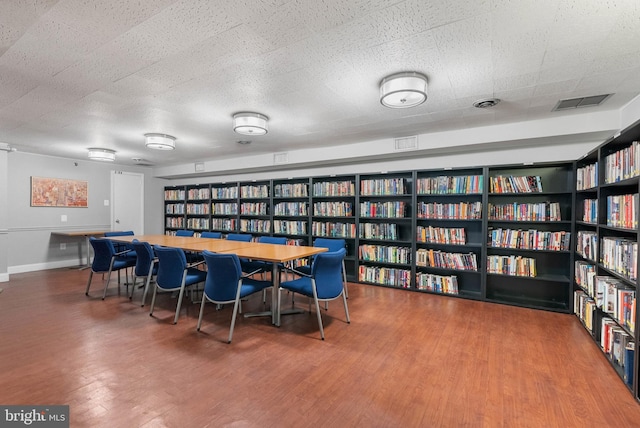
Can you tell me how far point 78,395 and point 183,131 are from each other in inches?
138

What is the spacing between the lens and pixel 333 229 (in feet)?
17.5

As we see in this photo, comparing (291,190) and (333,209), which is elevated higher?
(291,190)

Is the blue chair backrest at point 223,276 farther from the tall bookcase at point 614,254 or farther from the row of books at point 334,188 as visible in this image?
the tall bookcase at point 614,254

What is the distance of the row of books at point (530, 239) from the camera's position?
3.59m

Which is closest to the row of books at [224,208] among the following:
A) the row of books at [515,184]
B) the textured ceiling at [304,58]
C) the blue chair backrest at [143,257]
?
the blue chair backrest at [143,257]

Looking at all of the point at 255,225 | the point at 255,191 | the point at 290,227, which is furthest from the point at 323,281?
the point at 255,191

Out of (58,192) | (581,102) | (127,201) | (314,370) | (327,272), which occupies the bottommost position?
(314,370)

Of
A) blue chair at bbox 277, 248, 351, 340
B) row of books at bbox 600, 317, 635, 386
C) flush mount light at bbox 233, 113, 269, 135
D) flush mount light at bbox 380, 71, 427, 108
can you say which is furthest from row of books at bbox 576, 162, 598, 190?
flush mount light at bbox 233, 113, 269, 135

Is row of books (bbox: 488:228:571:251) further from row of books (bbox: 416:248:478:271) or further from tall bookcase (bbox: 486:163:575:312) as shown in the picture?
row of books (bbox: 416:248:478:271)

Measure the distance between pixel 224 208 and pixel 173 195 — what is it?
6.29 feet

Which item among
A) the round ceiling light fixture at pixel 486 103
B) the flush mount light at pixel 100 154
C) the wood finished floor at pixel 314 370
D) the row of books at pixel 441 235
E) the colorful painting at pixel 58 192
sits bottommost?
the wood finished floor at pixel 314 370

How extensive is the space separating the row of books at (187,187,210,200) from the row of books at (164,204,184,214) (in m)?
0.43

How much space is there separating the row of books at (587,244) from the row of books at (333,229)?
3.03 m

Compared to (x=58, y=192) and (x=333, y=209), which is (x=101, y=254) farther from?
(x=333, y=209)
